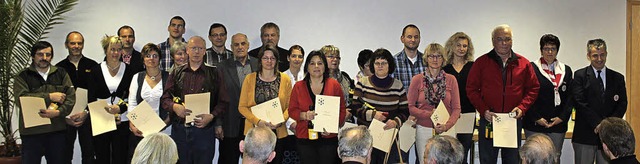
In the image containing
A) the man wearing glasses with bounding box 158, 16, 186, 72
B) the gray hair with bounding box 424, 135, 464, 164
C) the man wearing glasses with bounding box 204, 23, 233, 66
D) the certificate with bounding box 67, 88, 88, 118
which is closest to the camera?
the gray hair with bounding box 424, 135, 464, 164

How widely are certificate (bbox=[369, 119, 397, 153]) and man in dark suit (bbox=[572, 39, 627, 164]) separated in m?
1.92

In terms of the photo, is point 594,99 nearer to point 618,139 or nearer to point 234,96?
point 618,139

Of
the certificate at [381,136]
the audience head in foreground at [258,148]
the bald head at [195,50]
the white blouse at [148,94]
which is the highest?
the bald head at [195,50]

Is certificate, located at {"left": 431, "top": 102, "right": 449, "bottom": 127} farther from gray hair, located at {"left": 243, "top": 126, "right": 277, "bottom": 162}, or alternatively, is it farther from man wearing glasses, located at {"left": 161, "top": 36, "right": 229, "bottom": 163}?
gray hair, located at {"left": 243, "top": 126, "right": 277, "bottom": 162}

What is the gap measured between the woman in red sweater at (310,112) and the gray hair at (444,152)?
193 cm

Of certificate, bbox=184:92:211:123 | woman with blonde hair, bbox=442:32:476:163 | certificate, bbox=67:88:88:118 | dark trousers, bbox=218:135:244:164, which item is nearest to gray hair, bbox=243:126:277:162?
certificate, bbox=184:92:211:123

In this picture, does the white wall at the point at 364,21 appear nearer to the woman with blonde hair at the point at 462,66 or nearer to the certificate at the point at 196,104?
the woman with blonde hair at the point at 462,66

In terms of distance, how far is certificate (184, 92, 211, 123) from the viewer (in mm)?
5461

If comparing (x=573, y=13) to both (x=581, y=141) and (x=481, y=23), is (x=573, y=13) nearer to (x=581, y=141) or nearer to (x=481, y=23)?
(x=481, y=23)

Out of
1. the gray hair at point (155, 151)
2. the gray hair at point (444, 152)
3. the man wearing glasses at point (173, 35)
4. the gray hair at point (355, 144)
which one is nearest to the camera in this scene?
the gray hair at point (155, 151)

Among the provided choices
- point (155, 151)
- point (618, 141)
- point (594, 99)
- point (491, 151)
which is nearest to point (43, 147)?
point (155, 151)

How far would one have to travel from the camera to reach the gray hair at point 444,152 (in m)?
3.54

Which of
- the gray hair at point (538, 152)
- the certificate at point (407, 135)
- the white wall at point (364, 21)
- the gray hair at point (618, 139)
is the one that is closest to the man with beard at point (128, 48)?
the white wall at point (364, 21)

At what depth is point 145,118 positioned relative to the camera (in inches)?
217
